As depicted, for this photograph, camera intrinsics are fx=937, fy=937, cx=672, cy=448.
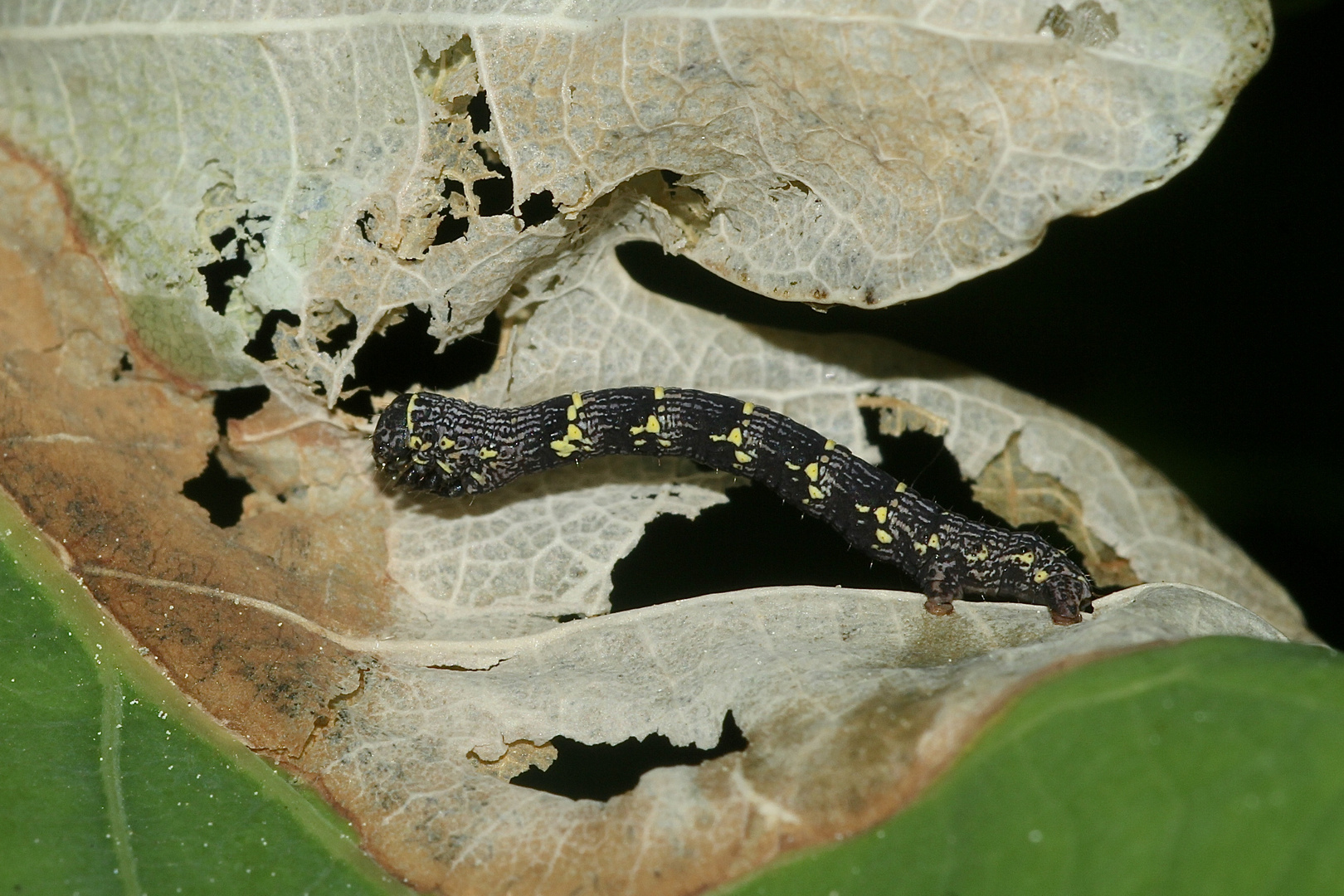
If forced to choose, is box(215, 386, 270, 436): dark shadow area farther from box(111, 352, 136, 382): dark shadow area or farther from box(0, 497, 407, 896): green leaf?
box(0, 497, 407, 896): green leaf

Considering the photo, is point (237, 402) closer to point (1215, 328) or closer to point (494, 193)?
point (494, 193)

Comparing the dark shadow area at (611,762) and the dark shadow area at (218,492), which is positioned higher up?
the dark shadow area at (218,492)

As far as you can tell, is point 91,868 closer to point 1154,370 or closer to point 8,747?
point 8,747

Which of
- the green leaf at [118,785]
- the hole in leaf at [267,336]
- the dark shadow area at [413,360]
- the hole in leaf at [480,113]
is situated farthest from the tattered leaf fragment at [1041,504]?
the hole in leaf at [267,336]

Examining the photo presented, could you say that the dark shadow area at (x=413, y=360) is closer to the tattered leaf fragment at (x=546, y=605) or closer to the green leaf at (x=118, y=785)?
the tattered leaf fragment at (x=546, y=605)

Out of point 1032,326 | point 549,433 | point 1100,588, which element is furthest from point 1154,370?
point 549,433

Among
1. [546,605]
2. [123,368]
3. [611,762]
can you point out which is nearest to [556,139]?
[546,605]
